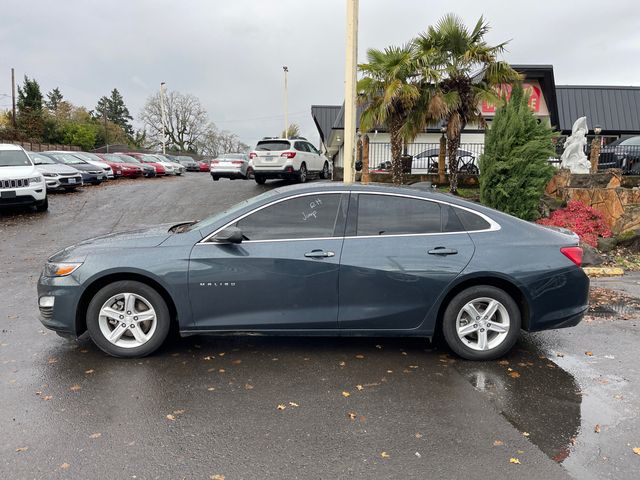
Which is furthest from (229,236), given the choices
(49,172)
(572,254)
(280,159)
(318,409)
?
(49,172)

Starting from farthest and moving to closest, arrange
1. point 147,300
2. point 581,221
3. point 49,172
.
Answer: point 49,172, point 581,221, point 147,300

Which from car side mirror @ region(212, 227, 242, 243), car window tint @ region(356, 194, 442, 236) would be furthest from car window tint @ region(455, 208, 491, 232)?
car side mirror @ region(212, 227, 242, 243)

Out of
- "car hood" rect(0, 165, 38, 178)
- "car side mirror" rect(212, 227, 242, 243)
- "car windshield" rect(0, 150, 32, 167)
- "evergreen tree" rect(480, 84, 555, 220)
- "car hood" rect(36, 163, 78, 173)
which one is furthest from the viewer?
"car hood" rect(36, 163, 78, 173)

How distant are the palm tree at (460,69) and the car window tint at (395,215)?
8.94 metres

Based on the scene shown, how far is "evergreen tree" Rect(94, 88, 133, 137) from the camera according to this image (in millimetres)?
101562

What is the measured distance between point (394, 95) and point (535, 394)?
9.99 metres

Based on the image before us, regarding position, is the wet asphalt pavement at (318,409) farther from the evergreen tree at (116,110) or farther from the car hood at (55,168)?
the evergreen tree at (116,110)

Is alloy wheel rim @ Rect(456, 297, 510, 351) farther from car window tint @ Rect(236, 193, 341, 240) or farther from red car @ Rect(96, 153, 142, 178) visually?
red car @ Rect(96, 153, 142, 178)

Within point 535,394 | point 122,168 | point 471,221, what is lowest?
point 535,394

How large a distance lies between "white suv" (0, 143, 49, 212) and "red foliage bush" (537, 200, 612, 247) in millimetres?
12376

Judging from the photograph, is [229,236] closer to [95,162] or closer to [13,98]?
[95,162]

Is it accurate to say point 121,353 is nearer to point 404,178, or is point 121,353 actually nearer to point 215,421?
point 215,421

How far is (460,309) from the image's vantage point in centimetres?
441

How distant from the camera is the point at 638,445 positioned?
10.5ft
